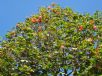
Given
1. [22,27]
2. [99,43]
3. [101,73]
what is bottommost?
[101,73]

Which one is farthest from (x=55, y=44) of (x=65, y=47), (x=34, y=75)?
(x=34, y=75)

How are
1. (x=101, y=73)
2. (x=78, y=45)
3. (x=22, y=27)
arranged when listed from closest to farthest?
(x=101, y=73), (x=78, y=45), (x=22, y=27)

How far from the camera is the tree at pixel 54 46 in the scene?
22562 millimetres

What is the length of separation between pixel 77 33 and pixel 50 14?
8.79 feet

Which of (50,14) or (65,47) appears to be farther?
(50,14)

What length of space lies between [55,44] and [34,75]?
6.70 ft

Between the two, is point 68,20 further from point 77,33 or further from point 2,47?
point 2,47

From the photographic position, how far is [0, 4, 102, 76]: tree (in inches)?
888

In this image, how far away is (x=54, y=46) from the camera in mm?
23188

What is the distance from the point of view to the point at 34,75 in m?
23.4

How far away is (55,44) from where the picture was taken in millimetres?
23203

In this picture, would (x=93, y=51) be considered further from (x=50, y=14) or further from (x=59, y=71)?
(x=50, y=14)

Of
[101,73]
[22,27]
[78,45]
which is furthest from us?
[22,27]

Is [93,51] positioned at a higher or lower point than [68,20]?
lower
